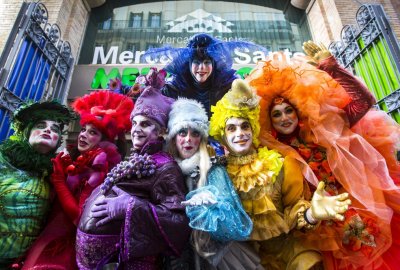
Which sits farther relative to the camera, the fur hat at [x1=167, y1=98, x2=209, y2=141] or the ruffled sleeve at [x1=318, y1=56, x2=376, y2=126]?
the ruffled sleeve at [x1=318, y1=56, x2=376, y2=126]

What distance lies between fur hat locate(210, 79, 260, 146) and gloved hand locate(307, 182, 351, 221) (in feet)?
1.94

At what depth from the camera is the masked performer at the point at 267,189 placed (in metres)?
1.53

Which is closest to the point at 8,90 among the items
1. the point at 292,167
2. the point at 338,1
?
the point at 292,167

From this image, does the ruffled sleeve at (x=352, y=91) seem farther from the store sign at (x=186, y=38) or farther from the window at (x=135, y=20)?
the window at (x=135, y=20)

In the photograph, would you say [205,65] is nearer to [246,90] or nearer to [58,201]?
[246,90]

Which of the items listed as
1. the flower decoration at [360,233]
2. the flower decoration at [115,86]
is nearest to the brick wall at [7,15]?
the flower decoration at [115,86]

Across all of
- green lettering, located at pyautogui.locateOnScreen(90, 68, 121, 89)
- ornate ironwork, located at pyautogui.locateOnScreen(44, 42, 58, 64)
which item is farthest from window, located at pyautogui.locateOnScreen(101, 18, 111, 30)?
ornate ironwork, located at pyautogui.locateOnScreen(44, 42, 58, 64)

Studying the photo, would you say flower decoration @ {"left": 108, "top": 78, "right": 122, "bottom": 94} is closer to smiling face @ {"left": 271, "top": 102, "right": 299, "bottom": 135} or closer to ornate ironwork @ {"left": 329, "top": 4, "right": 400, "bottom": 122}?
smiling face @ {"left": 271, "top": 102, "right": 299, "bottom": 135}

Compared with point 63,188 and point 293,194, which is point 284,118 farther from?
point 63,188

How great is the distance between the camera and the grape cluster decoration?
A: 151cm

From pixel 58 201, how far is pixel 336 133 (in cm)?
210

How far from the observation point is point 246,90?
1.79 metres

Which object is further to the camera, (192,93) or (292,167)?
(192,93)

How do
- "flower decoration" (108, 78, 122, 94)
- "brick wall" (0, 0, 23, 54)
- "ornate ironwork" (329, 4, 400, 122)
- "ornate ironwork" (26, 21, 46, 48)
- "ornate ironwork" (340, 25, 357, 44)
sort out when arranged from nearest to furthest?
"flower decoration" (108, 78, 122, 94) → "ornate ironwork" (329, 4, 400, 122) → "ornate ironwork" (26, 21, 46, 48) → "ornate ironwork" (340, 25, 357, 44) → "brick wall" (0, 0, 23, 54)
